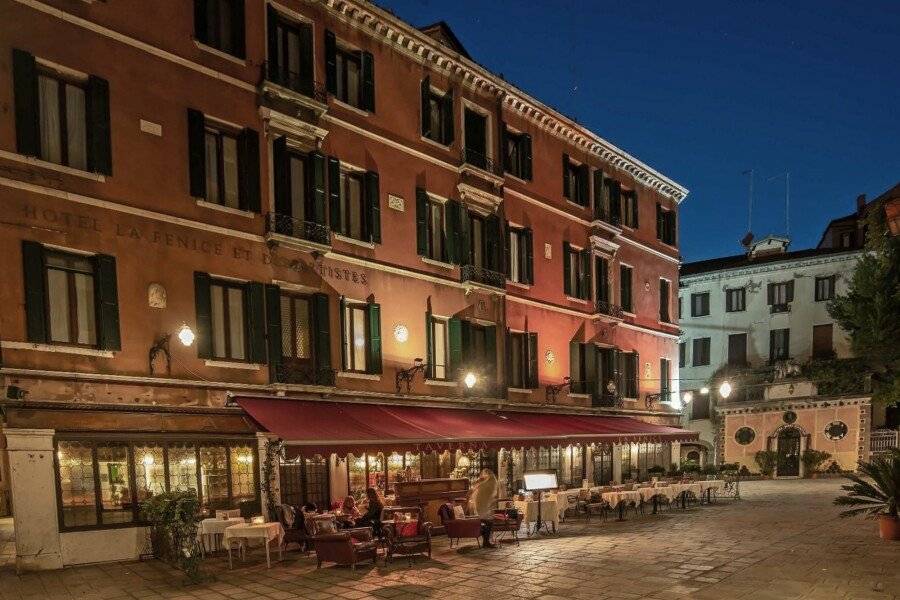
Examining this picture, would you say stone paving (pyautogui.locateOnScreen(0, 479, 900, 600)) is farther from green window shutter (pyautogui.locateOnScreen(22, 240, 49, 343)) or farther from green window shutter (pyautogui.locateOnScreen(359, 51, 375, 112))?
green window shutter (pyautogui.locateOnScreen(359, 51, 375, 112))

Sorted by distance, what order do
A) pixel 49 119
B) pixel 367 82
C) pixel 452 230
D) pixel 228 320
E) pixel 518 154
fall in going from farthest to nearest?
pixel 518 154
pixel 452 230
pixel 367 82
pixel 228 320
pixel 49 119

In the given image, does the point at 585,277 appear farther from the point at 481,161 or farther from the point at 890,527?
the point at 890,527

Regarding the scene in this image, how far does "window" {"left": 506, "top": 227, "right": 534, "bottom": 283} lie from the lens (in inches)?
770

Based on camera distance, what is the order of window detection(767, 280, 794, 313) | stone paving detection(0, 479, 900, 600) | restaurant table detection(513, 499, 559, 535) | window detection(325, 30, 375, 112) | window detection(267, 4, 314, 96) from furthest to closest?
window detection(767, 280, 794, 313) < window detection(325, 30, 375, 112) < window detection(267, 4, 314, 96) < restaurant table detection(513, 499, 559, 535) < stone paving detection(0, 479, 900, 600)

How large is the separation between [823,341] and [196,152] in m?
33.0

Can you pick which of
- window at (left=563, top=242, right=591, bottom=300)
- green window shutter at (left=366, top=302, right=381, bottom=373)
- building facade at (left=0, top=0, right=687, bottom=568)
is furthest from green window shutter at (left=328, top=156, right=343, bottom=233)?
window at (left=563, top=242, right=591, bottom=300)

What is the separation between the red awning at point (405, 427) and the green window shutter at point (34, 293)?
371 cm

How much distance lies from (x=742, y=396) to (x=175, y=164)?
31.1m

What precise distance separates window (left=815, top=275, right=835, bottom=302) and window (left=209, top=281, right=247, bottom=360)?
31507 mm

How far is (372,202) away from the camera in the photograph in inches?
608

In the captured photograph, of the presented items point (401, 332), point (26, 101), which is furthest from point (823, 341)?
point (26, 101)

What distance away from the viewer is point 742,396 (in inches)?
1315

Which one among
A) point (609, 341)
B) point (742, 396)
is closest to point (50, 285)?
point (609, 341)

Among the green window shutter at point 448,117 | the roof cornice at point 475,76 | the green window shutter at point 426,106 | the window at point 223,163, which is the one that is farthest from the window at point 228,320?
the green window shutter at point 448,117
